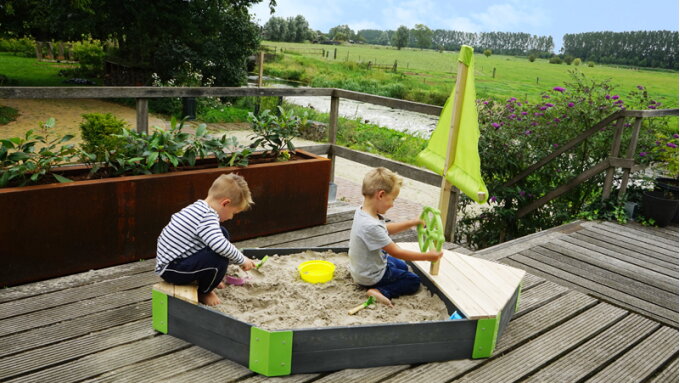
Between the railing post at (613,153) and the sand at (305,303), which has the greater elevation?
the railing post at (613,153)

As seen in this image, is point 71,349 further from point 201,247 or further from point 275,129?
point 275,129

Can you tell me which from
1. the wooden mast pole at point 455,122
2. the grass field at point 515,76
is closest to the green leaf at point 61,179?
the wooden mast pole at point 455,122

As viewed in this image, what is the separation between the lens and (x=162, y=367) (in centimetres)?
233

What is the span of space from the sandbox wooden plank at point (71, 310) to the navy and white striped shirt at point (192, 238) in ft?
1.53

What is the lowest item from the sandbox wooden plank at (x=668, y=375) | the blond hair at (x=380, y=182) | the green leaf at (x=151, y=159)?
the sandbox wooden plank at (x=668, y=375)

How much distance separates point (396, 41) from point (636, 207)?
416 ft

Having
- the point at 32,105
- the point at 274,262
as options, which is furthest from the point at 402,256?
the point at 32,105

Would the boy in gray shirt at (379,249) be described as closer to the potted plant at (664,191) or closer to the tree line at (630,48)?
the potted plant at (664,191)

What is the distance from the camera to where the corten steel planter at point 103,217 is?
119 inches

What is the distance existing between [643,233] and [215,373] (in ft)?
14.9

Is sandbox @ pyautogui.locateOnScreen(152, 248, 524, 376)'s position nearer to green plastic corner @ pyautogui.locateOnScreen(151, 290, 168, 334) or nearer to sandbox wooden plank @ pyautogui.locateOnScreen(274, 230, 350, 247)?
green plastic corner @ pyautogui.locateOnScreen(151, 290, 168, 334)

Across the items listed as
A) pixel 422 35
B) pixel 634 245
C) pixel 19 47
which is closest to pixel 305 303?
pixel 634 245

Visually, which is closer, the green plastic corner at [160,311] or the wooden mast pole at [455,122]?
the green plastic corner at [160,311]

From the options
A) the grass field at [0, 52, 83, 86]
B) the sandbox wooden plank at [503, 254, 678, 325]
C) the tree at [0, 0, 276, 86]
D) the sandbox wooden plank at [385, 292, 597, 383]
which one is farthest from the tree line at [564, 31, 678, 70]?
the sandbox wooden plank at [385, 292, 597, 383]
